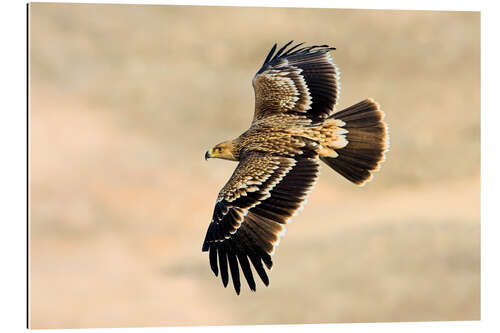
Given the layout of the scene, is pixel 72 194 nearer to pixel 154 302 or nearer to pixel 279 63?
pixel 154 302

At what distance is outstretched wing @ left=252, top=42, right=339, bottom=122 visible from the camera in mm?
4844

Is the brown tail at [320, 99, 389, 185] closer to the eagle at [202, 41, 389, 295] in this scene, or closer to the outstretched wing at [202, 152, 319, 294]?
the eagle at [202, 41, 389, 295]

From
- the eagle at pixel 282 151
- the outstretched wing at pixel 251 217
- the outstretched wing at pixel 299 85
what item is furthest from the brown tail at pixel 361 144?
the outstretched wing at pixel 251 217

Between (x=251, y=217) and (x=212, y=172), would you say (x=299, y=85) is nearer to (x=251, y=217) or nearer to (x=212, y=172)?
(x=212, y=172)

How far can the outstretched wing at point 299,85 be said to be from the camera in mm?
4844

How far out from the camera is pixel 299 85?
495cm

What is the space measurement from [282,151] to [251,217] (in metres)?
0.56

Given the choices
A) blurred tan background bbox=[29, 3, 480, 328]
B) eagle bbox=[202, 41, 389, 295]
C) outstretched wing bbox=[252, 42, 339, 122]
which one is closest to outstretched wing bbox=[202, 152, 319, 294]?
eagle bbox=[202, 41, 389, 295]

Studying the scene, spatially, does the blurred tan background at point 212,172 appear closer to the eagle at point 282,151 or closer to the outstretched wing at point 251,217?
the eagle at point 282,151

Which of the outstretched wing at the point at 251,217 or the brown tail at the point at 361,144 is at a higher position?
the brown tail at the point at 361,144

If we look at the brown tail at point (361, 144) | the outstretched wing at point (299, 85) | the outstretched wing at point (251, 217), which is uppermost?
the outstretched wing at point (299, 85)

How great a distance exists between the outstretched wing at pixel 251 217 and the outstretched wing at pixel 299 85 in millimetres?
534

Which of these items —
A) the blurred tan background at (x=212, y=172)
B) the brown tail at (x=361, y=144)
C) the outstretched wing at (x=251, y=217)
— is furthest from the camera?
the brown tail at (x=361, y=144)

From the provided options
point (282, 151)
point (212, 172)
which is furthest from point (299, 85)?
point (212, 172)
